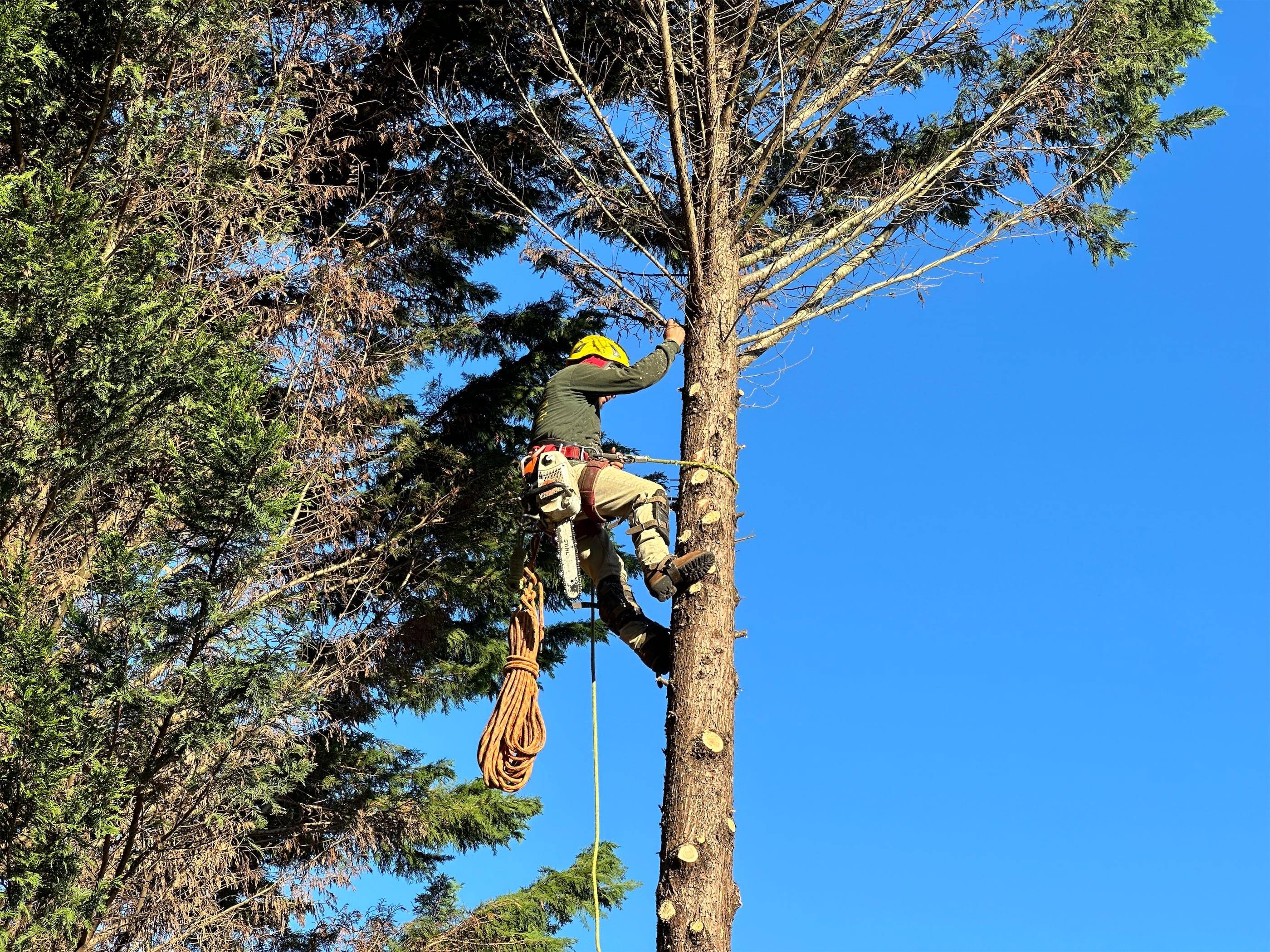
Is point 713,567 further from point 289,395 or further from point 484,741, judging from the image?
point 289,395

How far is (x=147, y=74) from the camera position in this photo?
9.29m

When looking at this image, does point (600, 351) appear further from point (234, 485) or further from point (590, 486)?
point (234, 485)

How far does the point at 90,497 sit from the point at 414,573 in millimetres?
3170

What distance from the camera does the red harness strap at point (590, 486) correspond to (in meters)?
7.51

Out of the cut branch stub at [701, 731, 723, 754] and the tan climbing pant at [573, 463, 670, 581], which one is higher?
the tan climbing pant at [573, 463, 670, 581]

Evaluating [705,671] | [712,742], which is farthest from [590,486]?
[712,742]

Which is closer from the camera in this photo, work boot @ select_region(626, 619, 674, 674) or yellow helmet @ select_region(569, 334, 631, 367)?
work boot @ select_region(626, 619, 674, 674)

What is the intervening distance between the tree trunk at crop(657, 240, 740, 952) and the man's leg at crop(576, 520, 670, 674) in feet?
1.13

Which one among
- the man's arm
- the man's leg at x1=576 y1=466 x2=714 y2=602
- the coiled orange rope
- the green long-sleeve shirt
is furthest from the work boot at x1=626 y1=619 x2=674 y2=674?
the man's arm

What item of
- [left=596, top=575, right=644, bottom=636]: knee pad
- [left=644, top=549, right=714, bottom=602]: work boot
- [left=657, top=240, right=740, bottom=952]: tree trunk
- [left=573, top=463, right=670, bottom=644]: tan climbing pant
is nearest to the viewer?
[left=657, top=240, right=740, bottom=952]: tree trunk

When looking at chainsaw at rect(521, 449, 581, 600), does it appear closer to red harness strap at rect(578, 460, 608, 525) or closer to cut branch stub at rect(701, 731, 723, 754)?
red harness strap at rect(578, 460, 608, 525)

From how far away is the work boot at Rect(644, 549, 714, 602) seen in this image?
6812 millimetres

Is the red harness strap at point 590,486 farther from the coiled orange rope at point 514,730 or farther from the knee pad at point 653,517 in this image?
the coiled orange rope at point 514,730

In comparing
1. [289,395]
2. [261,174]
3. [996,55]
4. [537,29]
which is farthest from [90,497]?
[996,55]
